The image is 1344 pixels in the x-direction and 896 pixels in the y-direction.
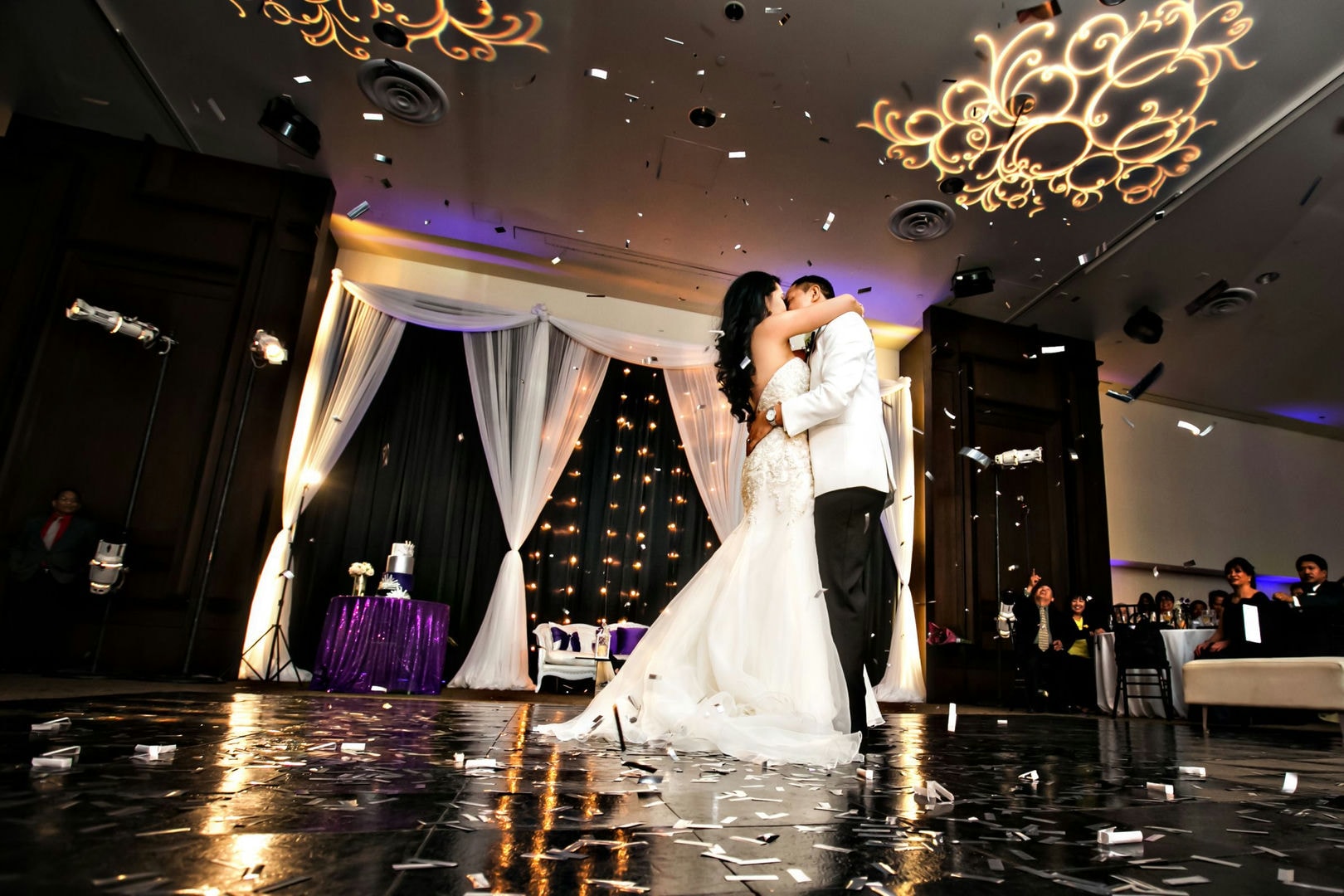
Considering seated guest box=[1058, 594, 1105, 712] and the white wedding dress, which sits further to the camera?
seated guest box=[1058, 594, 1105, 712]

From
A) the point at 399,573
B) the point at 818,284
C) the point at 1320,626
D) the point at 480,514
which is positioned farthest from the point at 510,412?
the point at 1320,626

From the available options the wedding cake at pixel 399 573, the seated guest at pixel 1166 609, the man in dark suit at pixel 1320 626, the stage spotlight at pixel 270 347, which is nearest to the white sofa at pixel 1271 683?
the man in dark suit at pixel 1320 626

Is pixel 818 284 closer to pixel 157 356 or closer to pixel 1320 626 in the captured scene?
pixel 1320 626

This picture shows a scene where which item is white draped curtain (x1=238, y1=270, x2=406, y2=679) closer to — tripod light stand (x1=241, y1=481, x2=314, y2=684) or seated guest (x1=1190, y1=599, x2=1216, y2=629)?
tripod light stand (x1=241, y1=481, x2=314, y2=684)

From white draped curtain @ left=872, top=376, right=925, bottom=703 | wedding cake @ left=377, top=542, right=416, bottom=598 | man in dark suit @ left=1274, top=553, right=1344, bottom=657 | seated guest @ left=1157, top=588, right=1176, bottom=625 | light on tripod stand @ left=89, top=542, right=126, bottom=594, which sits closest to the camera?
light on tripod stand @ left=89, top=542, right=126, bottom=594

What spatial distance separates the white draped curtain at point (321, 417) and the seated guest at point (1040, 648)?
19.7 feet

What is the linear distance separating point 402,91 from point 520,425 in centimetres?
260

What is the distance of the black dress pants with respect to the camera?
2.04 meters

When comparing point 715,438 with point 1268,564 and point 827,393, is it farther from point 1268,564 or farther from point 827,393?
point 1268,564

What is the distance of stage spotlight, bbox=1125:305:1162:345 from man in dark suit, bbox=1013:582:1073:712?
9.20ft

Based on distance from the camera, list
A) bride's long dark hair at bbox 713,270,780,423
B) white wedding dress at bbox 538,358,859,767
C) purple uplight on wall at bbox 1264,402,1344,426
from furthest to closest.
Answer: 1. purple uplight on wall at bbox 1264,402,1344,426
2. bride's long dark hair at bbox 713,270,780,423
3. white wedding dress at bbox 538,358,859,767

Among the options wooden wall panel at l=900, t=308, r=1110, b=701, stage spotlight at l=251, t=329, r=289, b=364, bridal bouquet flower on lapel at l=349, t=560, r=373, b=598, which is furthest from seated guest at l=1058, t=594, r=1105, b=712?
stage spotlight at l=251, t=329, r=289, b=364

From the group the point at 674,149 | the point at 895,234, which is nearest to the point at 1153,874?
the point at 674,149

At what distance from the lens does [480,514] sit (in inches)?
247
